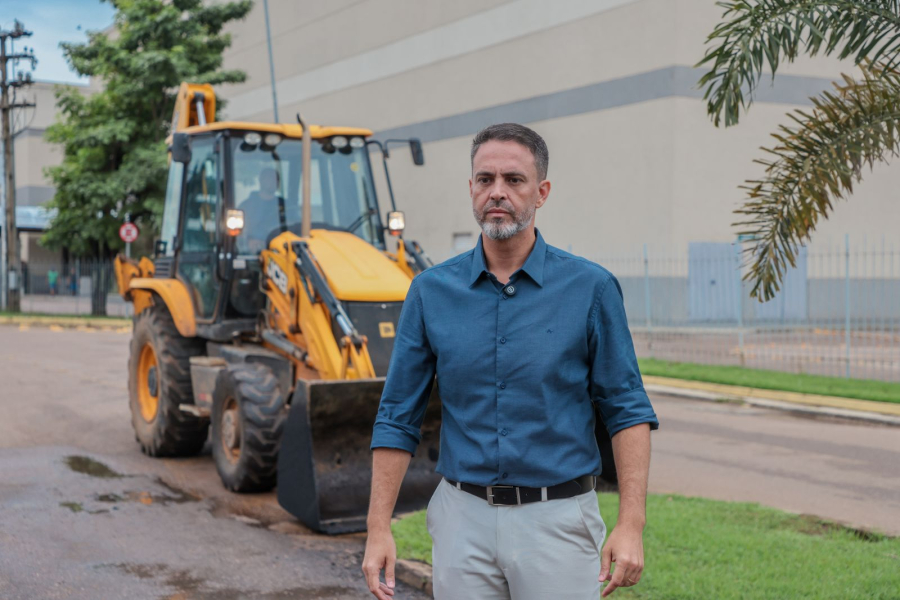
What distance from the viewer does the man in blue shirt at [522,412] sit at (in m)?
2.85

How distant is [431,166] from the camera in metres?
32.7

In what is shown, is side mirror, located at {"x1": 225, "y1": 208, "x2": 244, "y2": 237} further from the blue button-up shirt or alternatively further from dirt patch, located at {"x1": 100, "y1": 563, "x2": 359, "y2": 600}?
the blue button-up shirt

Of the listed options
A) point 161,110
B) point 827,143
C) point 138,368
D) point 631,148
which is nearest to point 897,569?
point 827,143

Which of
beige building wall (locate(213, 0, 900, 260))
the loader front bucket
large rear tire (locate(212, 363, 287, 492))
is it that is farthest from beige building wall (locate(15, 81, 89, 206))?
the loader front bucket

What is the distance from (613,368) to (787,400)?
12.3 meters

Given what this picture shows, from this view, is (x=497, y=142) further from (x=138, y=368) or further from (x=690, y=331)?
(x=690, y=331)

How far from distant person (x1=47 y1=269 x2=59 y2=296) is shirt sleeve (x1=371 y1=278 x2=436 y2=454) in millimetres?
49568

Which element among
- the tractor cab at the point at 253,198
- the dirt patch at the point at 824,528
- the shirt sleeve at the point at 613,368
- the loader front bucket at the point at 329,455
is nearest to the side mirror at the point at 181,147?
the tractor cab at the point at 253,198

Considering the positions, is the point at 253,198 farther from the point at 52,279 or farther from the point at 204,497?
the point at 52,279

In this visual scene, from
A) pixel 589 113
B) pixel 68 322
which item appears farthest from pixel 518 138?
pixel 68 322

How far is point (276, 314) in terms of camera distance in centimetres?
893

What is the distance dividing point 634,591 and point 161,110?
30440mm

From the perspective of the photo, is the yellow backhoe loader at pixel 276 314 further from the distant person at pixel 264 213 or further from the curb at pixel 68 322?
the curb at pixel 68 322

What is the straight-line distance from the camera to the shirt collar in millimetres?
2916
